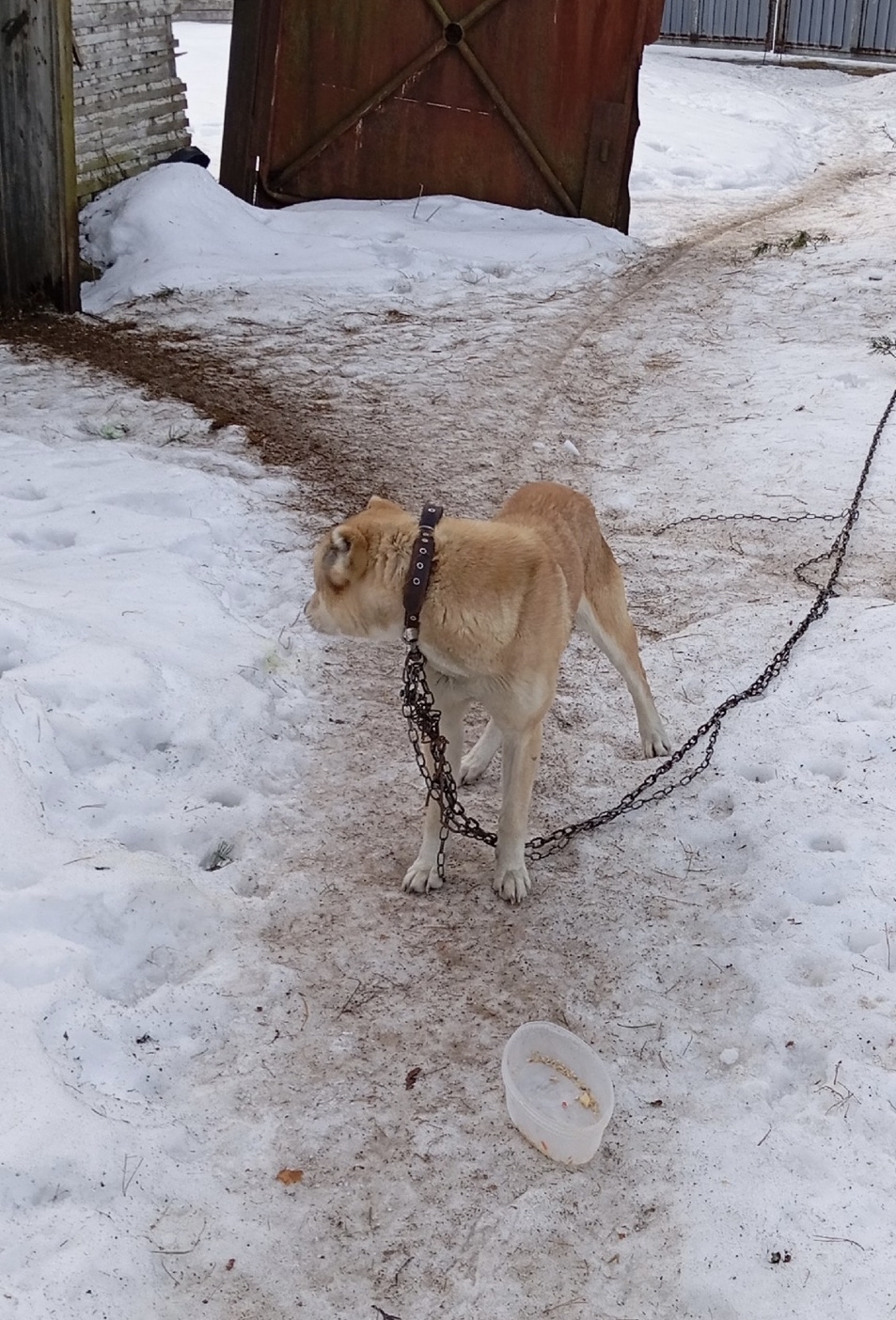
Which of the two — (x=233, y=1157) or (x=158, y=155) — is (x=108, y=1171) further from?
(x=158, y=155)

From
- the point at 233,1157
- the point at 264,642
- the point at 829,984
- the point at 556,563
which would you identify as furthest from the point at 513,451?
the point at 233,1157

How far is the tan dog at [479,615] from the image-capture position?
3719 mm

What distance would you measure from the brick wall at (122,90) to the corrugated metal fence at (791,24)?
15.4 m

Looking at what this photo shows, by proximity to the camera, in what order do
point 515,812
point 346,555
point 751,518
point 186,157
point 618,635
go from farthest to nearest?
point 186,157 → point 751,518 → point 618,635 → point 515,812 → point 346,555

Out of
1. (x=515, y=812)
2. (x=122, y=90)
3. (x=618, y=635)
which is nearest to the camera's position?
(x=515, y=812)

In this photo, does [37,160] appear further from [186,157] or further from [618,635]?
[618,635]

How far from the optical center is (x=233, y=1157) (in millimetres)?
3164

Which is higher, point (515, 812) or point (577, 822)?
point (515, 812)

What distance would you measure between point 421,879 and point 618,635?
3.96ft

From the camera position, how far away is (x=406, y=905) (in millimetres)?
4121

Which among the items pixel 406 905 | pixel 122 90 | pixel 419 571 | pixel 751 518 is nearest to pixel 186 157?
pixel 122 90

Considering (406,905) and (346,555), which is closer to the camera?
(346,555)

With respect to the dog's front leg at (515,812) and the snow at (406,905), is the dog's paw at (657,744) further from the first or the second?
the dog's front leg at (515,812)

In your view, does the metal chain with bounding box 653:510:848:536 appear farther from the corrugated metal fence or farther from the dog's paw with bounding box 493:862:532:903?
the corrugated metal fence
